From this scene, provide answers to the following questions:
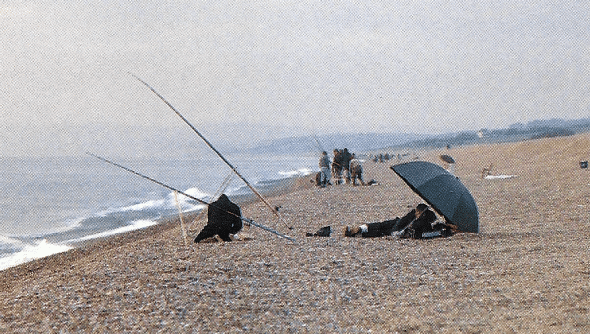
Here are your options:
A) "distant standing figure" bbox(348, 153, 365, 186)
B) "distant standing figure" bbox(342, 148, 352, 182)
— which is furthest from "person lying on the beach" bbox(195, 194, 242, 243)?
"distant standing figure" bbox(342, 148, 352, 182)

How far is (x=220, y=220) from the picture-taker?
361 inches

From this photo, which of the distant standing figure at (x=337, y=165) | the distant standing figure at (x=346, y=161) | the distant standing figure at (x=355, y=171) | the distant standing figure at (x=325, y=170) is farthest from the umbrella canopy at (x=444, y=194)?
the distant standing figure at (x=337, y=165)

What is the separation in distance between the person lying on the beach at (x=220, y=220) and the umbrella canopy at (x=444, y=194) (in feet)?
10.9

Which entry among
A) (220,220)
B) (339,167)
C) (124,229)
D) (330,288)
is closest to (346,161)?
(339,167)

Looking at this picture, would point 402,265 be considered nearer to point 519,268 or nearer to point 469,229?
point 519,268

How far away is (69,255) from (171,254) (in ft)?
22.7

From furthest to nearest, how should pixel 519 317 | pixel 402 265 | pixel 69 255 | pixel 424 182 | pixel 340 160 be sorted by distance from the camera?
pixel 340 160 < pixel 69 255 < pixel 424 182 < pixel 402 265 < pixel 519 317

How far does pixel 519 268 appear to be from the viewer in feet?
21.7

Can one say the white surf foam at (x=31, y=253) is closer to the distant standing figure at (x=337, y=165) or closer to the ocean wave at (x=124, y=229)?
the ocean wave at (x=124, y=229)

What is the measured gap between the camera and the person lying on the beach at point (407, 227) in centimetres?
940

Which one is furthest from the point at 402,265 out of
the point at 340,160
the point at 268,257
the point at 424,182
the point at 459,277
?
the point at 340,160

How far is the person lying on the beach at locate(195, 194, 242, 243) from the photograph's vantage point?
9133 millimetres

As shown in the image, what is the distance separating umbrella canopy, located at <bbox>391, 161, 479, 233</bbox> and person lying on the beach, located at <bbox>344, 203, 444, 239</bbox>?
0.35 m

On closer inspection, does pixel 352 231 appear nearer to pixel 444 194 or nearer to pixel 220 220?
pixel 444 194
